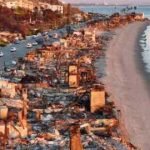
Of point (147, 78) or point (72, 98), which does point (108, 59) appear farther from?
point (72, 98)

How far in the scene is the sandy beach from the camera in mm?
29494

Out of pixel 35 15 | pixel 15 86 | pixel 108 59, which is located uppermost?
pixel 15 86

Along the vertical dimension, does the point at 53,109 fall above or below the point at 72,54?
above

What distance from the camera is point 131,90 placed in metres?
39.8

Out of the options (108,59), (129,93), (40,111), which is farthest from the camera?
(108,59)

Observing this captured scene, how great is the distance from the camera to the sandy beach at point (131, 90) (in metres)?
29.5

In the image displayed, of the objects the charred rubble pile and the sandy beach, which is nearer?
the charred rubble pile

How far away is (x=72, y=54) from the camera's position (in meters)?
58.2

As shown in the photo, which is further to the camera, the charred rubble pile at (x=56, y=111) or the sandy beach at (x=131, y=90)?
the sandy beach at (x=131, y=90)

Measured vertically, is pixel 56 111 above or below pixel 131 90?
above

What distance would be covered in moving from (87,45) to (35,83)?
29576 millimetres

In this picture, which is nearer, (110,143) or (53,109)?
(110,143)

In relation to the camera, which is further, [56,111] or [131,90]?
[131,90]

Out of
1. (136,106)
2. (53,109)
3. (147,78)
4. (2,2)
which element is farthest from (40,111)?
(2,2)
